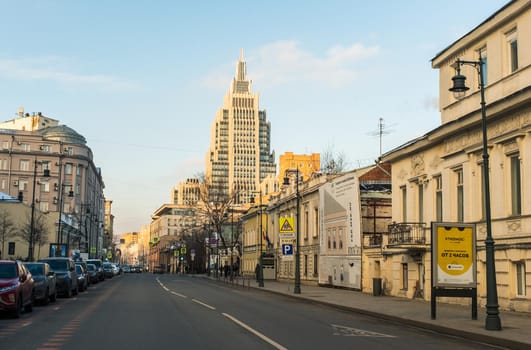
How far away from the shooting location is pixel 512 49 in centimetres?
2619

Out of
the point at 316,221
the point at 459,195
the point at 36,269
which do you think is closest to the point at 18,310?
the point at 36,269

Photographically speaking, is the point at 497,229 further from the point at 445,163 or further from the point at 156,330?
the point at 156,330

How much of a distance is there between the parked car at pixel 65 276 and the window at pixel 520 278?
19.9 m

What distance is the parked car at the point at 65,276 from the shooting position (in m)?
31.7

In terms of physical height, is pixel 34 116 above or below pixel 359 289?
above

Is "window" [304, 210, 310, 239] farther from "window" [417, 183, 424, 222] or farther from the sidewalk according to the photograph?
the sidewalk

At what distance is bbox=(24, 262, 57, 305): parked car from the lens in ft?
82.3

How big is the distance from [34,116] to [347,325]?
129512mm

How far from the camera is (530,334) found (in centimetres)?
1633

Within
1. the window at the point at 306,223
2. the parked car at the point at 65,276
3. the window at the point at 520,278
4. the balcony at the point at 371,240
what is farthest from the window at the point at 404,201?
the window at the point at 306,223

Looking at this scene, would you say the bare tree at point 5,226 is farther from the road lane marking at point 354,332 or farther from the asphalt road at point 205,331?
the road lane marking at point 354,332

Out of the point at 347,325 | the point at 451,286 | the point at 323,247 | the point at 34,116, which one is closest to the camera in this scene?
the point at 347,325

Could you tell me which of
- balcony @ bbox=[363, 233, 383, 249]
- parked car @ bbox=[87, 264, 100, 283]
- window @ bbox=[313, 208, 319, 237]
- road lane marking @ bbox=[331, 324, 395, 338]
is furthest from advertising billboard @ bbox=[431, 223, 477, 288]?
parked car @ bbox=[87, 264, 100, 283]

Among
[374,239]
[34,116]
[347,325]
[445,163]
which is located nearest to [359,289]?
[374,239]
